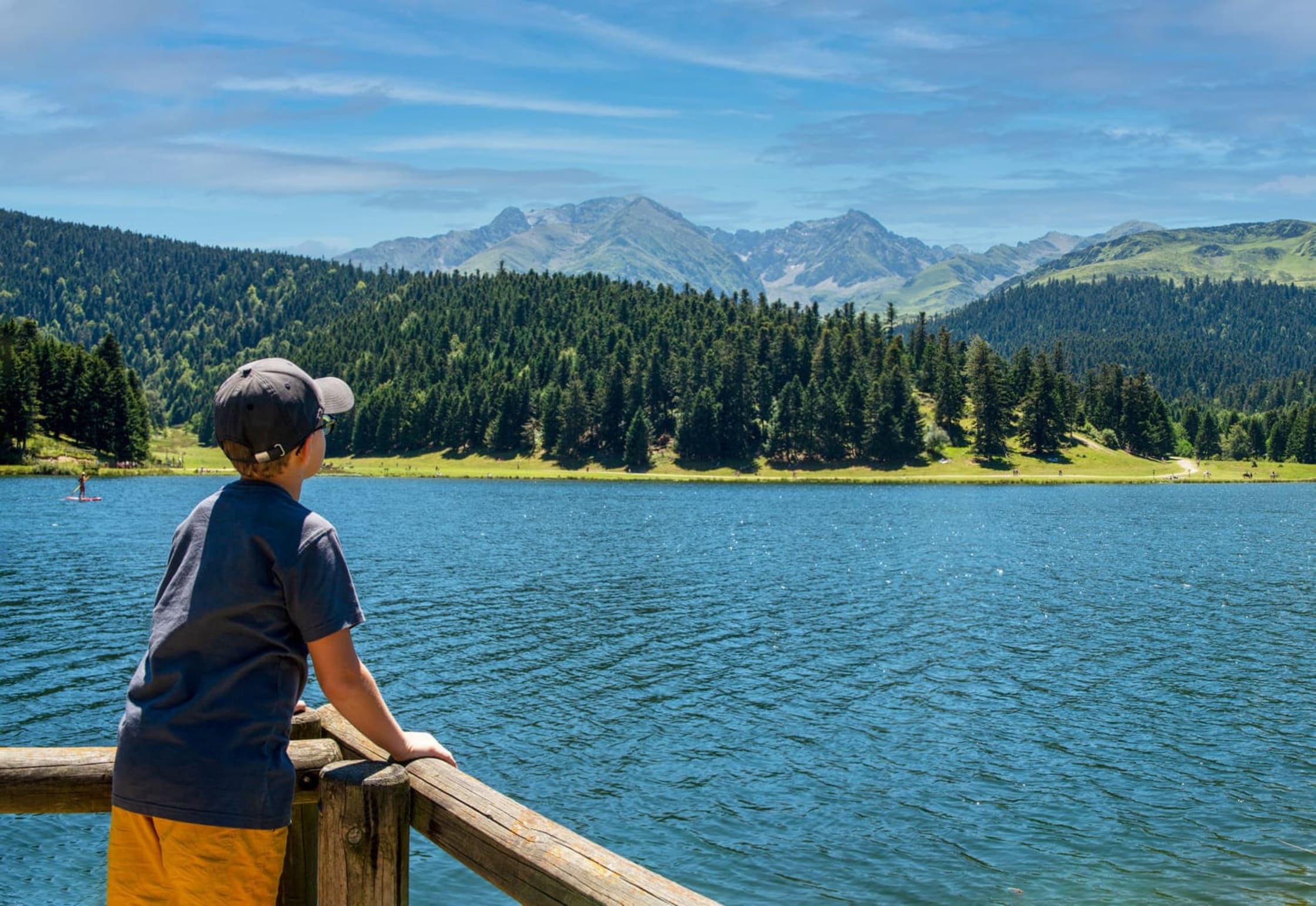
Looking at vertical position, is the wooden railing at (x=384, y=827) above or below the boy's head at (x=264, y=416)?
below

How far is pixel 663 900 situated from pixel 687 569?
201ft

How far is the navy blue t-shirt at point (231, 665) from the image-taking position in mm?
5777

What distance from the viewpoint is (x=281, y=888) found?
21.8ft

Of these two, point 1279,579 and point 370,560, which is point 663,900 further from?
point 1279,579

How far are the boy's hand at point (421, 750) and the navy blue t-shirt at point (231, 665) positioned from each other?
2.14 ft

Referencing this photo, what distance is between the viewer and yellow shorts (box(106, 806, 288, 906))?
19.0ft

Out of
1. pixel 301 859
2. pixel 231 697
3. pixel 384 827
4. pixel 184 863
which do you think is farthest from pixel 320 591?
pixel 301 859

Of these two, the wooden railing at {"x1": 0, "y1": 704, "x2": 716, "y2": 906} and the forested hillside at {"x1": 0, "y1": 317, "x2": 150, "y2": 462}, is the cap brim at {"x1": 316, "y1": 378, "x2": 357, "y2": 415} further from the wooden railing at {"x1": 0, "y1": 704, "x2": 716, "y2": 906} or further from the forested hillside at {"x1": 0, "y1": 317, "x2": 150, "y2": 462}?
the forested hillside at {"x1": 0, "y1": 317, "x2": 150, "y2": 462}

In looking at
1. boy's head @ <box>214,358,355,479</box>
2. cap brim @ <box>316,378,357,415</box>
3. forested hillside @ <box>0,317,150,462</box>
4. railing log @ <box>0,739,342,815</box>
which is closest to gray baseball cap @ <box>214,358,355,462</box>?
boy's head @ <box>214,358,355,479</box>

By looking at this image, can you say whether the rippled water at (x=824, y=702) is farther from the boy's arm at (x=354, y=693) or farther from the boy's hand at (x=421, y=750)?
the boy's arm at (x=354, y=693)

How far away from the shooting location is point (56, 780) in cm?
656

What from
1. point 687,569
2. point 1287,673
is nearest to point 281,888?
point 1287,673

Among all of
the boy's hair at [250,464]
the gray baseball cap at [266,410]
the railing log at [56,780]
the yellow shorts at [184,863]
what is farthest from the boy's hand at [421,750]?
the gray baseball cap at [266,410]

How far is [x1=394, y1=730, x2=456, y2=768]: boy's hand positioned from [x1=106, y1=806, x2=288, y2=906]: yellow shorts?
795 millimetres
